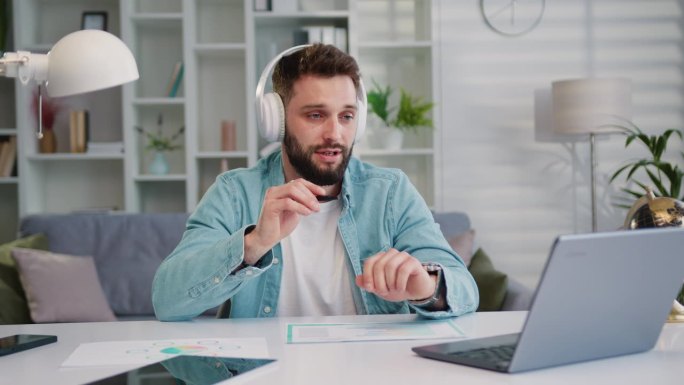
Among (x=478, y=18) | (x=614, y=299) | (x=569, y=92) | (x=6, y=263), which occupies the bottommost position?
(x=6, y=263)

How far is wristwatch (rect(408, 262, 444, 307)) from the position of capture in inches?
55.4

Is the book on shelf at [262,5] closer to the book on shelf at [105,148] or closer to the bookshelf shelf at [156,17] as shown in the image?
the bookshelf shelf at [156,17]

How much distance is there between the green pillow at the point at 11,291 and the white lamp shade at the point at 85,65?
1976mm

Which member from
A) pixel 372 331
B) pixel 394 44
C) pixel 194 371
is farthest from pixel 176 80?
pixel 194 371

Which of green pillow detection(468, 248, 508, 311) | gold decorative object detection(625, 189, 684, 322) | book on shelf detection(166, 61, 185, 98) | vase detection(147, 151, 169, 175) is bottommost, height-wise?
green pillow detection(468, 248, 508, 311)

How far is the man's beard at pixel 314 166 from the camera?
1750 mm

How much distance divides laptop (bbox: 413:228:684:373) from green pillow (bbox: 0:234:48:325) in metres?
2.34

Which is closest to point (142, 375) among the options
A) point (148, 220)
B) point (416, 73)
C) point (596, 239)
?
point (596, 239)

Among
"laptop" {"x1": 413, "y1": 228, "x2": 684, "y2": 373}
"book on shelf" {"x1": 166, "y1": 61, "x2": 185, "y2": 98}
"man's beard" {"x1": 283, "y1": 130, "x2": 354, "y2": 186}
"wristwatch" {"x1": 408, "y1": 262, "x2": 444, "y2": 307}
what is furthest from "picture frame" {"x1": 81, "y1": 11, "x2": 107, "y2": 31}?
"laptop" {"x1": 413, "y1": 228, "x2": 684, "y2": 373}

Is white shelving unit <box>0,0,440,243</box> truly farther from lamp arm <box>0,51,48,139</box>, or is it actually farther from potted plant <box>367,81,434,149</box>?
lamp arm <box>0,51,48,139</box>

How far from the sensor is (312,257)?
5.77ft

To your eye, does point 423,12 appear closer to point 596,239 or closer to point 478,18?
point 478,18

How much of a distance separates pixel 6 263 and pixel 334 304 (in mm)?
1902

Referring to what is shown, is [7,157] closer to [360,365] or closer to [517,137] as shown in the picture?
[517,137]
